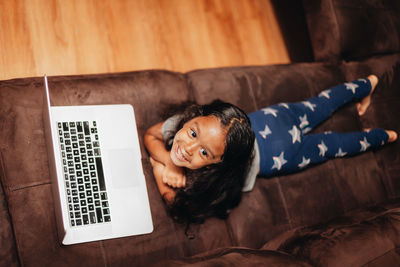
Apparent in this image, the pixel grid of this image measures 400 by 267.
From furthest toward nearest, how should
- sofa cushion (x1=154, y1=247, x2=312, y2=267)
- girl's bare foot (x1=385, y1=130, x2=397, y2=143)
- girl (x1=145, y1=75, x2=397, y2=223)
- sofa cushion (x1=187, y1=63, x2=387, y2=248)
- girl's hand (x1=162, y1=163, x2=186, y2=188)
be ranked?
girl's bare foot (x1=385, y1=130, x2=397, y2=143)
sofa cushion (x1=187, y1=63, x2=387, y2=248)
girl's hand (x1=162, y1=163, x2=186, y2=188)
girl (x1=145, y1=75, x2=397, y2=223)
sofa cushion (x1=154, y1=247, x2=312, y2=267)

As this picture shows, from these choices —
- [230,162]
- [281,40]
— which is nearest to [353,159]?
[230,162]

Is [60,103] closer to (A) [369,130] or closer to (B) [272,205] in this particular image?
(B) [272,205]

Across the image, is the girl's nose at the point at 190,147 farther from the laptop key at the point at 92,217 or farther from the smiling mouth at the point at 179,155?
the laptop key at the point at 92,217

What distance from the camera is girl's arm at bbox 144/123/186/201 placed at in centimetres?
132

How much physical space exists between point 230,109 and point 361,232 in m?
0.63

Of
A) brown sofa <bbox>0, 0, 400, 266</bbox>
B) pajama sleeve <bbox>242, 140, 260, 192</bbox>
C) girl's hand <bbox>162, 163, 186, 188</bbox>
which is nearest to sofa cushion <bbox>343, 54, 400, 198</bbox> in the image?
brown sofa <bbox>0, 0, 400, 266</bbox>

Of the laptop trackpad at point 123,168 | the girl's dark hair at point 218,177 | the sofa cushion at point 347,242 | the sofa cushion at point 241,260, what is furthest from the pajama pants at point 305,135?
the laptop trackpad at point 123,168

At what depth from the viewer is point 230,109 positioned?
4.19 ft

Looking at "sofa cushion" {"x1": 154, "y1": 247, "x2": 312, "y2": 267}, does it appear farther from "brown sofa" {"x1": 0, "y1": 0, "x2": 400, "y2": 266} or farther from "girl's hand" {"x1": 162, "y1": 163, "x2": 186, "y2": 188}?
"girl's hand" {"x1": 162, "y1": 163, "x2": 186, "y2": 188}

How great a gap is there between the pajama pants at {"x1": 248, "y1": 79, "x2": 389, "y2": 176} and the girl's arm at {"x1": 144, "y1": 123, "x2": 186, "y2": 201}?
0.37 m

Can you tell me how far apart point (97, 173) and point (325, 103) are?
1.07m

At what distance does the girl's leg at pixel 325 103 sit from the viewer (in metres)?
1.61

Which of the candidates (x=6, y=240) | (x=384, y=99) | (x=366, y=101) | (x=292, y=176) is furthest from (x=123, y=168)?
(x=384, y=99)

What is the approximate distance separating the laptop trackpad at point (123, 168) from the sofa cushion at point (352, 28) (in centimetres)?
112
